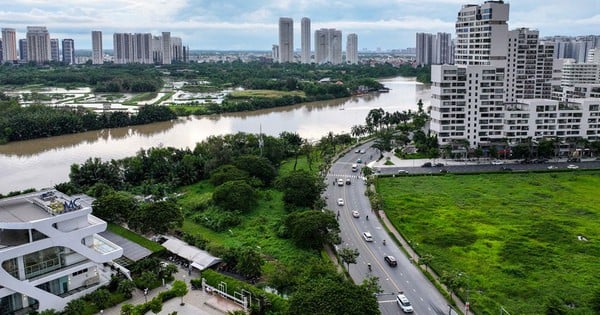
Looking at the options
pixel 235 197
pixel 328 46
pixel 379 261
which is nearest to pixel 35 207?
pixel 235 197

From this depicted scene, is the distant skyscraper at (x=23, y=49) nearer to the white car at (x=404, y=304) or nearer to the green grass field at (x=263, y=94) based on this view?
the green grass field at (x=263, y=94)

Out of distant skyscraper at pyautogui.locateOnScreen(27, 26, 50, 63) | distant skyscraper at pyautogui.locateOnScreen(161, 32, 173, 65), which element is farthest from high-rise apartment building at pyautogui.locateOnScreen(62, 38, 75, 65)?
distant skyscraper at pyautogui.locateOnScreen(161, 32, 173, 65)

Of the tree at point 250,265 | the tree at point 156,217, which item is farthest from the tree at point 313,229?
the tree at point 156,217

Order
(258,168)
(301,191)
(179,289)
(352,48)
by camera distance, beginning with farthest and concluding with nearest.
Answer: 1. (352,48)
2. (258,168)
3. (301,191)
4. (179,289)

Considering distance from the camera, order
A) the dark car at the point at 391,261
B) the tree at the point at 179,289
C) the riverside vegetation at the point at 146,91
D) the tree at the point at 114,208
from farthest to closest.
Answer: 1. the riverside vegetation at the point at 146,91
2. the tree at the point at 114,208
3. the dark car at the point at 391,261
4. the tree at the point at 179,289

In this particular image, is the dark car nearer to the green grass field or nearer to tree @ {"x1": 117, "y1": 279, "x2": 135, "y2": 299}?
tree @ {"x1": 117, "y1": 279, "x2": 135, "y2": 299}

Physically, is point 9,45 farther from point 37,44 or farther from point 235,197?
point 235,197
